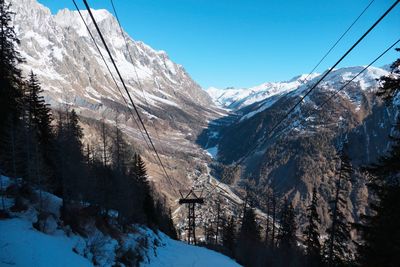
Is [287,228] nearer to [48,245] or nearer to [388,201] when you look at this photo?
[388,201]

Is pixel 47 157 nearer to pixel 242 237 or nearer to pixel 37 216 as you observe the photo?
pixel 37 216

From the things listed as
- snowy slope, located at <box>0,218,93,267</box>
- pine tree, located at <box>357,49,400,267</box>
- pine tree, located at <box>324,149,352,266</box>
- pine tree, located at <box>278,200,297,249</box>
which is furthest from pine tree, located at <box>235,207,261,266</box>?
snowy slope, located at <box>0,218,93,267</box>

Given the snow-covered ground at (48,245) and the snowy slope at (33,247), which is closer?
the snowy slope at (33,247)

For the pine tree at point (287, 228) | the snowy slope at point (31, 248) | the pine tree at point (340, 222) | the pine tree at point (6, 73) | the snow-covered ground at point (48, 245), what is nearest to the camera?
the snowy slope at point (31, 248)

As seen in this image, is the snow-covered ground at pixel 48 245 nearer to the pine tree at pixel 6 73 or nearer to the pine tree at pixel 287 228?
the pine tree at pixel 6 73

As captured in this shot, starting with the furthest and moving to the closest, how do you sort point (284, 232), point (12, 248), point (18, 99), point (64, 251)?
point (284, 232) → point (18, 99) → point (64, 251) → point (12, 248)

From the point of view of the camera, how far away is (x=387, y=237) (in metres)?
12.6

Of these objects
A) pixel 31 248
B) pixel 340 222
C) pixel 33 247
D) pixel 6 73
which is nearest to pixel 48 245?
pixel 33 247

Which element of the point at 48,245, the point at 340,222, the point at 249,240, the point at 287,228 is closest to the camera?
the point at 48,245

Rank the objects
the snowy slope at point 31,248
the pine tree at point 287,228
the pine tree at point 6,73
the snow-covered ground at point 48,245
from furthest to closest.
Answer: the pine tree at point 287,228 < the pine tree at point 6,73 < the snow-covered ground at point 48,245 < the snowy slope at point 31,248

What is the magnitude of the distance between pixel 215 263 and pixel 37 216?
50.8 ft

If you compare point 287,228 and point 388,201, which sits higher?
point 388,201

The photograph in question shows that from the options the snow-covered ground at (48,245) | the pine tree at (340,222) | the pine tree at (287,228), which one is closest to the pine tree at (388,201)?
the snow-covered ground at (48,245)

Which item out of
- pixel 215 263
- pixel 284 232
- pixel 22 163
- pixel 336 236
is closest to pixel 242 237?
pixel 284 232
